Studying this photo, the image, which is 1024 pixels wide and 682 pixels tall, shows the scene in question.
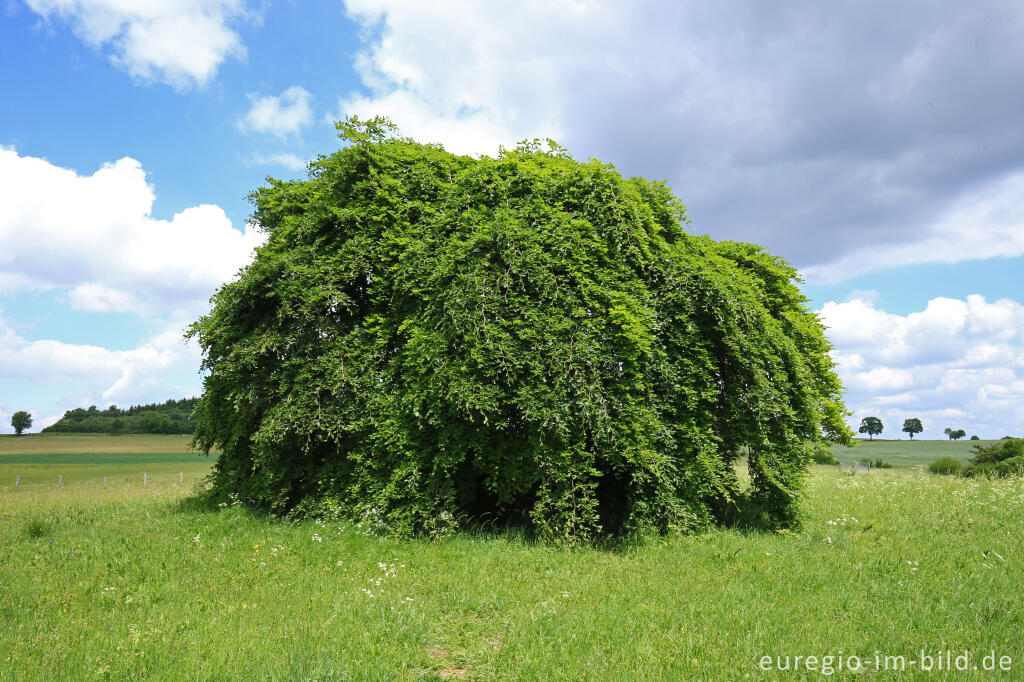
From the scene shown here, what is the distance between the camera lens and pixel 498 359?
10.7 metres

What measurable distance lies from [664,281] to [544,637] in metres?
8.45

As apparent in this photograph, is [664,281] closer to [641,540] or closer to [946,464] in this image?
[641,540]

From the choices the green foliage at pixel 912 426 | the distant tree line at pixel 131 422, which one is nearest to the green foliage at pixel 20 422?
the distant tree line at pixel 131 422

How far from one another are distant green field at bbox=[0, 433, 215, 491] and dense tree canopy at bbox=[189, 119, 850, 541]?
38686 millimetres

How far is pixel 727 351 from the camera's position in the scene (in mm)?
12391

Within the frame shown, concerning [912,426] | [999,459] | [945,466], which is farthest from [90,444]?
[912,426]

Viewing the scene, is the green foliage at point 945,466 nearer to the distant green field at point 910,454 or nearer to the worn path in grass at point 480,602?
the distant green field at point 910,454

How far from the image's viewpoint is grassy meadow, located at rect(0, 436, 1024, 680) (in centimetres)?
587

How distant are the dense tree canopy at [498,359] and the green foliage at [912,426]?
12287 cm

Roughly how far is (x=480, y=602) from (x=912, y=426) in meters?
136

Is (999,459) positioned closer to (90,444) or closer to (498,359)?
(498,359)

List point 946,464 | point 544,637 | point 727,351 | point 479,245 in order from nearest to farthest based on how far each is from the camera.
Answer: point 544,637
point 479,245
point 727,351
point 946,464

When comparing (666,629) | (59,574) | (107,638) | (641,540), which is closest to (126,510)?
(59,574)

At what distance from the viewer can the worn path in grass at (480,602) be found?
589 centimetres
